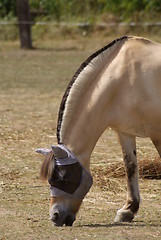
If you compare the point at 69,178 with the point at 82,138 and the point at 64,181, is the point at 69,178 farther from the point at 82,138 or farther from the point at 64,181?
the point at 82,138

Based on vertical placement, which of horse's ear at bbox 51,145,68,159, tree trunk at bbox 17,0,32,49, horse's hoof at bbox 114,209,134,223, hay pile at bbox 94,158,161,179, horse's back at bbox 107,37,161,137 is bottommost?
tree trunk at bbox 17,0,32,49

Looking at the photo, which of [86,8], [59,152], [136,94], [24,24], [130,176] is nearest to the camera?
[59,152]

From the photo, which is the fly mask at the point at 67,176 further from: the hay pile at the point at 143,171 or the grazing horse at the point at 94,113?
the hay pile at the point at 143,171

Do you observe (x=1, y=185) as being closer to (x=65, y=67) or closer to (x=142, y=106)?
(x=142, y=106)

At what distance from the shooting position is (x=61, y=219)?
20.7 ft

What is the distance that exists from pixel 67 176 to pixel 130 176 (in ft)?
3.13

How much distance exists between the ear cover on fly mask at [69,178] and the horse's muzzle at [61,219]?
0.51ft

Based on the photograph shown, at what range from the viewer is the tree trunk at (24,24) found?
82.7 ft

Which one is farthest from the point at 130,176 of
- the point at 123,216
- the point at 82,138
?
the point at 82,138

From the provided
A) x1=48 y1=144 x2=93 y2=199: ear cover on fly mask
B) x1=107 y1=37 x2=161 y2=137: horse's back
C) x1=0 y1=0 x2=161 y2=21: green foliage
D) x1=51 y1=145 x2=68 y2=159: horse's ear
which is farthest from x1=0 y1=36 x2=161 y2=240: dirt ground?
x1=0 y1=0 x2=161 y2=21: green foliage

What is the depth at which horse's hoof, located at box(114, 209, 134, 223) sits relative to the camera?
6668 millimetres

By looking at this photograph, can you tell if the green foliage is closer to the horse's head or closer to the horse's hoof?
the horse's hoof

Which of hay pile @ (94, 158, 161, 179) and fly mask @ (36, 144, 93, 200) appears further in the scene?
hay pile @ (94, 158, 161, 179)

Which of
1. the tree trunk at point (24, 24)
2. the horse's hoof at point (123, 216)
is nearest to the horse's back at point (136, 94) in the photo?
the horse's hoof at point (123, 216)
